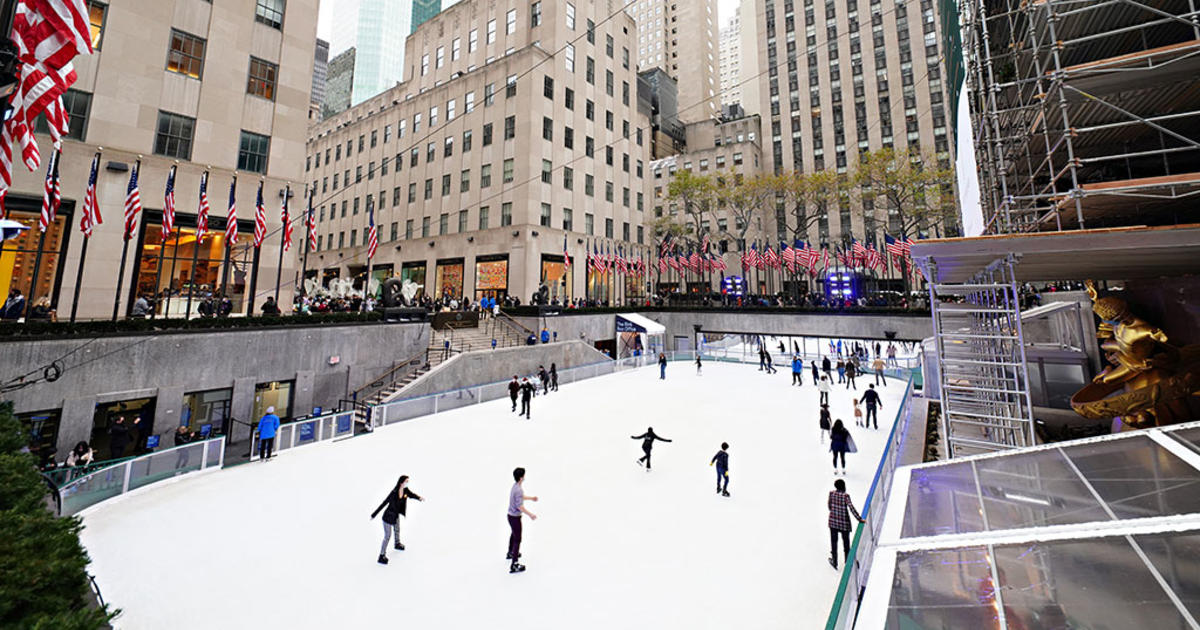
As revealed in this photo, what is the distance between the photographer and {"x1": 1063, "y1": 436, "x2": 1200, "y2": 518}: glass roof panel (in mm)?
3389

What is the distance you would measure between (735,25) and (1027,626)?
181 meters

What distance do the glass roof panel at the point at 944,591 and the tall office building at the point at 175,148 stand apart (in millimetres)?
21735

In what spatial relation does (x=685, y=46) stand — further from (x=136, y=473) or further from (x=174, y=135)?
(x=136, y=473)

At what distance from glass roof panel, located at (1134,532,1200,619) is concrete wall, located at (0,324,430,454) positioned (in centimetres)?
2086

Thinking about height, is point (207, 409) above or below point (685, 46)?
below

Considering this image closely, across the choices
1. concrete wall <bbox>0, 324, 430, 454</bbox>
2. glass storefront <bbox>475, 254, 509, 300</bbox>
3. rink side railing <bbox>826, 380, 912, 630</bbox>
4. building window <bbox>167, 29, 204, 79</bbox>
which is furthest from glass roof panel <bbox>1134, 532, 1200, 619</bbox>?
glass storefront <bbox>475, 254, 509, 300</bbox>

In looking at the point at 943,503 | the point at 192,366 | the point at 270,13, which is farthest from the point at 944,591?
the point at 270,13

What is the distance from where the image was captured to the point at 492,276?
36812 millimetres

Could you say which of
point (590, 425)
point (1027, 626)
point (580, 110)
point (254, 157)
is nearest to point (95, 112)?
point (254, 157)

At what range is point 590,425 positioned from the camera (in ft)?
50.0

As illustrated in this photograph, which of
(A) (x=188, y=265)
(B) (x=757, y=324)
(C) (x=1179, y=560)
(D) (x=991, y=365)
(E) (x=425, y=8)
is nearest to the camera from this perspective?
(C) (x=1179, y=560)

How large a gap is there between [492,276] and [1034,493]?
35427 mm

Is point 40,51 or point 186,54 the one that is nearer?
point 40,51

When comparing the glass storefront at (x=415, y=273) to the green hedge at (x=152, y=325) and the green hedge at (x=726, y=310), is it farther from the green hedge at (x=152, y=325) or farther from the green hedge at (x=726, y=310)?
the green hedge at (x=152, y=325)
